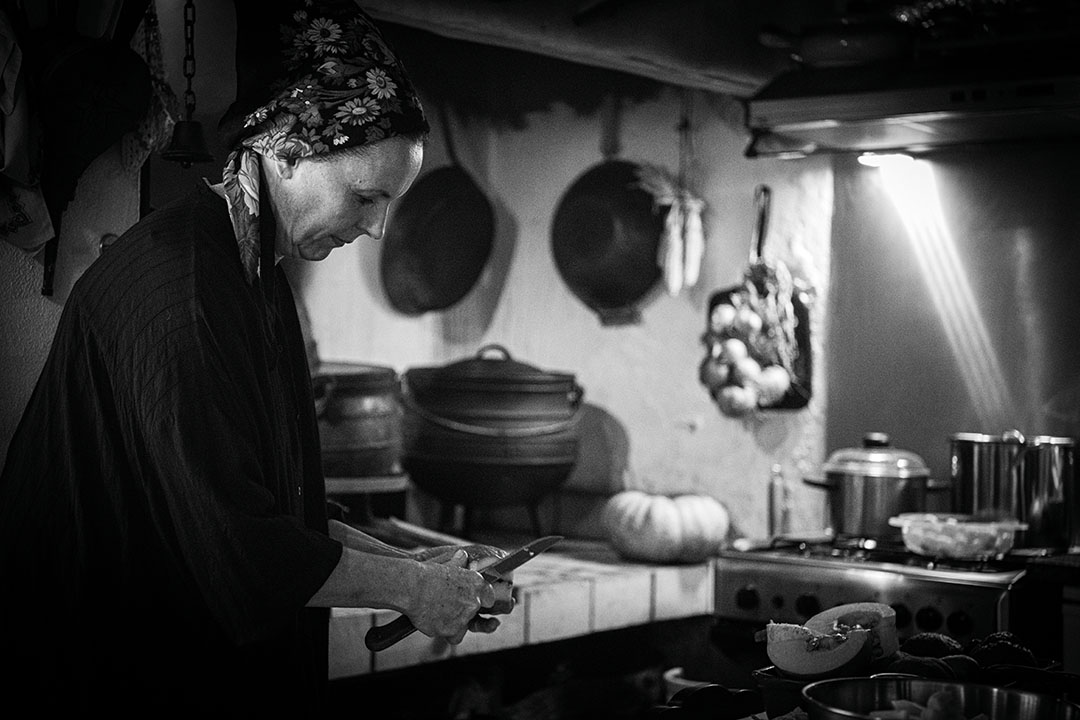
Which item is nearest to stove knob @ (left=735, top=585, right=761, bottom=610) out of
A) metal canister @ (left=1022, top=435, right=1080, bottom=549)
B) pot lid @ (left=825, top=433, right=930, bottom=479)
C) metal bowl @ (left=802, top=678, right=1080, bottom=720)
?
pot lid @ (left=825, top=433, right=930, bottom=479)

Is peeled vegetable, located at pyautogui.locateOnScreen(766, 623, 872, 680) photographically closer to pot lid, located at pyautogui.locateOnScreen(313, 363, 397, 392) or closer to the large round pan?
pot lid, located at pyautogui.locateOnScreen(313, 363, 397, 392)

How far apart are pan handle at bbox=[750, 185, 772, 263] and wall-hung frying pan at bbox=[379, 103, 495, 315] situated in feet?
3.30

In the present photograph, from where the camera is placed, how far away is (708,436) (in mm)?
4645

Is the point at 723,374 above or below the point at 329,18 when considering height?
below

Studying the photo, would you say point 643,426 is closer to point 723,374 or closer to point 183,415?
point 723,374

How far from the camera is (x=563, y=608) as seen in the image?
3820 millimetres

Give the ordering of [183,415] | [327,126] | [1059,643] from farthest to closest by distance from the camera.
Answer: [1059,643]
[327,126]
[183,415]

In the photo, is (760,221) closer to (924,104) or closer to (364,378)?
(924,104)

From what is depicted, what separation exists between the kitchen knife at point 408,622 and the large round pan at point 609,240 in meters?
2.65

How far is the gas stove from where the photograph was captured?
3.28 m

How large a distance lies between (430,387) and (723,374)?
966mm

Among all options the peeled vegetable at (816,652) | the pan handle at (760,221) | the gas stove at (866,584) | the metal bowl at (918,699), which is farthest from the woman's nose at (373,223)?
the pan handle at (760,221)

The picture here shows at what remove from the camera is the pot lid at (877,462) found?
12.6 ft

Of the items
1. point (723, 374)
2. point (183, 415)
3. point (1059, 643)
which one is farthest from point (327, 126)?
point (723, 374)
